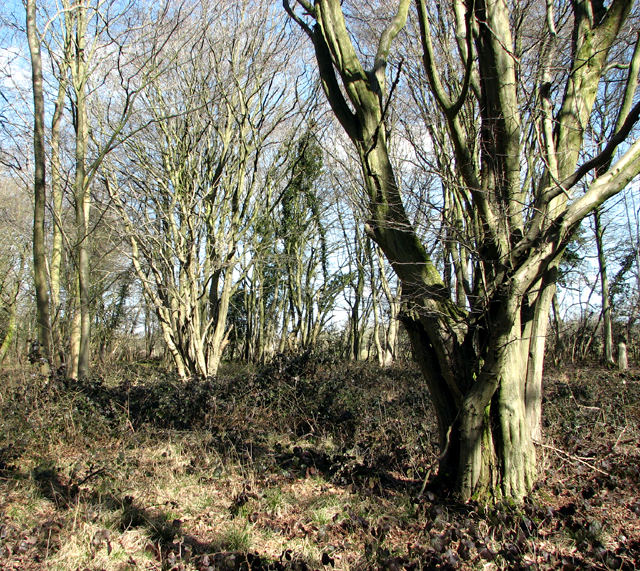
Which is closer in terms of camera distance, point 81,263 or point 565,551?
point 565,551

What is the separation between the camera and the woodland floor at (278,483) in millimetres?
3062

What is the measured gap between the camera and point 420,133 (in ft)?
33.0

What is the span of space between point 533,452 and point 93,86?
8453 mm

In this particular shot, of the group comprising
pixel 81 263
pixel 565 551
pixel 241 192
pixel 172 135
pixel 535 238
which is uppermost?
pixel 172 135

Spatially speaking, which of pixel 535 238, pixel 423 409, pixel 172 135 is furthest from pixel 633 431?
pixel 172 135

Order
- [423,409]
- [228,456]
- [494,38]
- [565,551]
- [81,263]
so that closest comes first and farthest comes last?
[565,551] → [494,38] → [228,456] → [423,409] → [81,263]

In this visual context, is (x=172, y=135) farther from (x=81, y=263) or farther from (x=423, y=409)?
(x=423, y=409)

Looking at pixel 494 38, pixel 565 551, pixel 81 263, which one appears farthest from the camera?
pixel 81 263

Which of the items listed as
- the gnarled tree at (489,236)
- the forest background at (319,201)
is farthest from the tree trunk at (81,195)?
the gnarled tree at (489,236)

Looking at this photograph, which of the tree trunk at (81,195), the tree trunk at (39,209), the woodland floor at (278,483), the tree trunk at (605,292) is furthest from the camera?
the tree trunk at (605,292)

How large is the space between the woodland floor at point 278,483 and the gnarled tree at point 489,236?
51 cm

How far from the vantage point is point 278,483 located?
4.46 m

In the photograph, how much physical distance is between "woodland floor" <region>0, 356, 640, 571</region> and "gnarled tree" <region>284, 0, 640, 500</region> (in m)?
0.51

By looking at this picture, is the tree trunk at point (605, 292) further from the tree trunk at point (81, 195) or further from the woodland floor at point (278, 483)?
the tree trunk at point (81, 195)
